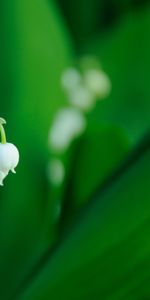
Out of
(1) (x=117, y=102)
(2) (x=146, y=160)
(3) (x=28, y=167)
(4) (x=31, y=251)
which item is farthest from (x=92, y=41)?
(2) (x=146, y=160)

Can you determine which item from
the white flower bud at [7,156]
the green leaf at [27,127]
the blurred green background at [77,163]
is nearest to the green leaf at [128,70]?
the blurred green background at [77,163]

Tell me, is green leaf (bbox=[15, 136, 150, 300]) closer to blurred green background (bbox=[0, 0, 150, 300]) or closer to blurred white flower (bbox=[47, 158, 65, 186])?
blurred green background (bbox=[0, 0, 150, 300])

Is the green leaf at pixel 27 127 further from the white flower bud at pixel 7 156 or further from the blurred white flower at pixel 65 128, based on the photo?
the white flower bud at pixel 7 156

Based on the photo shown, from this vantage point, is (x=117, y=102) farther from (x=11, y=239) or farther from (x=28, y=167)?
(x=11, y=239)

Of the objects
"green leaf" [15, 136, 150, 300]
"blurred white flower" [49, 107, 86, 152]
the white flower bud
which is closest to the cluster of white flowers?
"blurred white flower" [49, 107, 86, 152]

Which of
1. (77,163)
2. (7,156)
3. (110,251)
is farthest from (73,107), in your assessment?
(7,156)

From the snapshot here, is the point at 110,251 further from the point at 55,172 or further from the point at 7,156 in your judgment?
the point at 55,172

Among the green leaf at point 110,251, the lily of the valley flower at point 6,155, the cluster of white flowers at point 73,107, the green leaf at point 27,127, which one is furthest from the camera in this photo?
the cluster of white flowers at point 73,107
